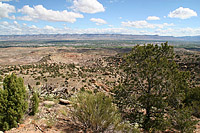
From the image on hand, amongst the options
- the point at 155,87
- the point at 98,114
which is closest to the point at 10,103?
the point at 98,114

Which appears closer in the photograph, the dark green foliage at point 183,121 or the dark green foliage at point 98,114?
the dark green foliage at point 98,114

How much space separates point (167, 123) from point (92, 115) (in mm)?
4348

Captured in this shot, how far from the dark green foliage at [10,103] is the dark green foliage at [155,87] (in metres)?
5.51

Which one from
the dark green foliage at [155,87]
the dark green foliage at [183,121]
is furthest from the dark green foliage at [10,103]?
the dark green foliage at [183,121]

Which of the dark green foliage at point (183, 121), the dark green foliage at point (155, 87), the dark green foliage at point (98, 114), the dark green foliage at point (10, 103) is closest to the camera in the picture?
the dark green foliage at point (10, 103)

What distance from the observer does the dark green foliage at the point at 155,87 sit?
7.48 metres

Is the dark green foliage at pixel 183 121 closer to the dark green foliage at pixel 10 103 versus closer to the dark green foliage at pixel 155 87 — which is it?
the dark green foliage at pixel 155 87

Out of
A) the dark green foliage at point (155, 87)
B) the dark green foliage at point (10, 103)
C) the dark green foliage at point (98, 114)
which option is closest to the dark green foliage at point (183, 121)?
the dark green foliage at point (155, 87)

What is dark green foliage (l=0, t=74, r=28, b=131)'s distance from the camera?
4.75 metres

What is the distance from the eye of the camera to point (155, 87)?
25.7ft

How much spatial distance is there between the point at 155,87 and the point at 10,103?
281 inches

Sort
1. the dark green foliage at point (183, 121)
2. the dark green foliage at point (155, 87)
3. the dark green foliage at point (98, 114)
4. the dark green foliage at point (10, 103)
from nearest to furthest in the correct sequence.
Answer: the dark green foliage at point (10, 103) < the dark green foliage at point (98, 114) < the dark green foliage at point (183, 121) < the dark green foliage at point (155, 87)

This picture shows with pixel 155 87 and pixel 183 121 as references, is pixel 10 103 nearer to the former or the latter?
pixel 155 87

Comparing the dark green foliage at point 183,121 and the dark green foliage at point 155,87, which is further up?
the dark green foliage at point 155,87
